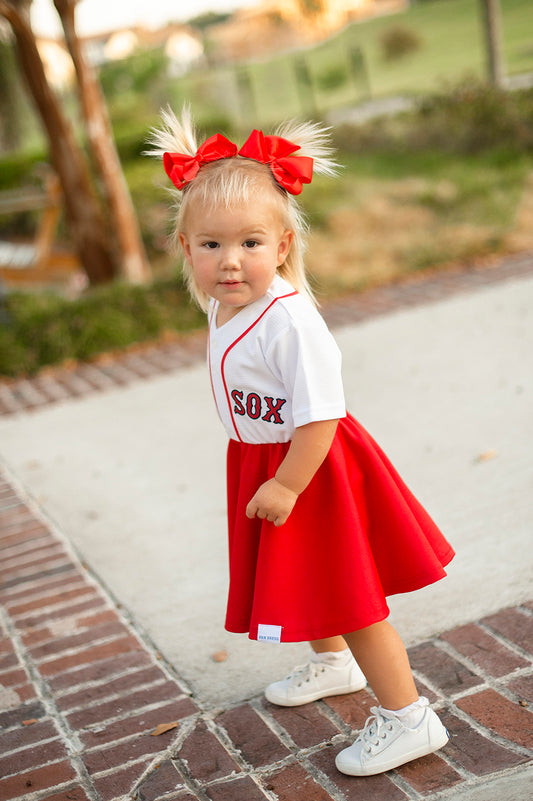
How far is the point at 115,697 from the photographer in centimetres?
264

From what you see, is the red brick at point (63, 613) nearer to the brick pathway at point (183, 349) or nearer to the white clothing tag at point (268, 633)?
the white clothing tag at point (268, 633)

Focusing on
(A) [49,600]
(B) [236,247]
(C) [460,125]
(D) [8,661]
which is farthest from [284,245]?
(C) [460,125]

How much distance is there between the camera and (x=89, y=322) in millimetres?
6992

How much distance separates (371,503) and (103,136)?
654cm

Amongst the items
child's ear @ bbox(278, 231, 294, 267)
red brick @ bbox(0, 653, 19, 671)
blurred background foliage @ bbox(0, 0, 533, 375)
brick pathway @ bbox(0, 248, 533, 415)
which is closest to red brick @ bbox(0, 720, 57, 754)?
red brick @ bbox(0, 653, 19, 671)

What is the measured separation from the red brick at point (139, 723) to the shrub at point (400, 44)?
16733 mm

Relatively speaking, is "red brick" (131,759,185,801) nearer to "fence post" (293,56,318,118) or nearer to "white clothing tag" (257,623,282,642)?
"white clothing tag" (257,623,282,642)

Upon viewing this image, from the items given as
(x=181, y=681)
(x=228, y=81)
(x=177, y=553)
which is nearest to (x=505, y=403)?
(x=177, y=553)

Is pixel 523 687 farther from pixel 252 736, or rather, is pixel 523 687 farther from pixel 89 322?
pixel 89 322

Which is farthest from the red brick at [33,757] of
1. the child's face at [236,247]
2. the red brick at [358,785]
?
the child's face at [236,247]

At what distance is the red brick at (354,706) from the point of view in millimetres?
2357

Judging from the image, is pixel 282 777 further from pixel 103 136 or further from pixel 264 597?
pixel 103 136

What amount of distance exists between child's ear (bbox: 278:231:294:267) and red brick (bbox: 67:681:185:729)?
1340 millimetres

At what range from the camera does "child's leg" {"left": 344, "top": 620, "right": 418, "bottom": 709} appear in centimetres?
209
